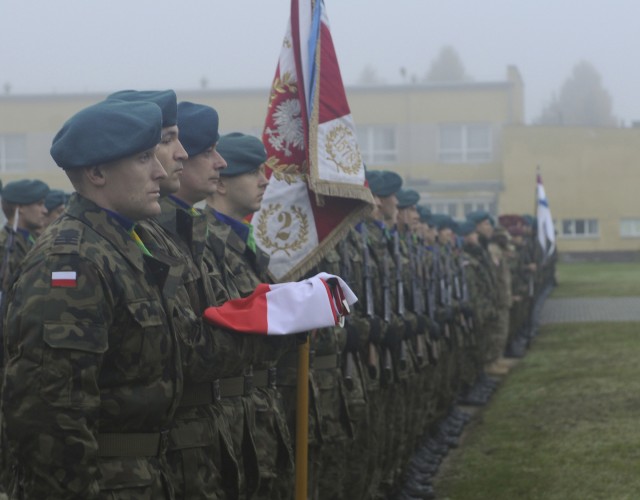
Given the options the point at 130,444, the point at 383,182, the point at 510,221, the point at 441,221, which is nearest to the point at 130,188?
the point at 130,444

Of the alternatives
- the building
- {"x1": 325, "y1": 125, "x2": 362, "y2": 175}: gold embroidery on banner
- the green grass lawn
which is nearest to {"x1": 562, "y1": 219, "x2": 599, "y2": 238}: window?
the building

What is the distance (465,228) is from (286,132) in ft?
30.0

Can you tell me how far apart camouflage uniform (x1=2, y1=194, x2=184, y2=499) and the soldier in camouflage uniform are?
0.41 metres

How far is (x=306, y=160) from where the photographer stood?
5688 mm

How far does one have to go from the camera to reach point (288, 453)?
4375 mm

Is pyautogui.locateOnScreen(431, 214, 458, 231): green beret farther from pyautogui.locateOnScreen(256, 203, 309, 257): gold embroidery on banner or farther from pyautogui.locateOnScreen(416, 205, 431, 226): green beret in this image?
pyautogui.locateOnScreen(256, 203, 309, 257): gold embroidery on banner

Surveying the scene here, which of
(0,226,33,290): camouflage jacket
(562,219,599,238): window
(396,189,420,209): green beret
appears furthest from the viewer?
(562,219,599,238): window

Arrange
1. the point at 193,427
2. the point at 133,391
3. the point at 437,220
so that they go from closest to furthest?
the point at 133,391 < the point at 193,427 < the point at 437,220

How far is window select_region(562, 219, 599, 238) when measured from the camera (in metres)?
48.2

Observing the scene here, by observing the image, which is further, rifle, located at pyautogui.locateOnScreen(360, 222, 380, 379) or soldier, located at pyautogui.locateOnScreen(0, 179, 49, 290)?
soldier, located at pyautogui.locateOnScreen(0, 179, 49, 290)

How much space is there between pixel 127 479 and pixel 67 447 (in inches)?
9.3

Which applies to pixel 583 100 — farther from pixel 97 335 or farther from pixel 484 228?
pixel 97 335

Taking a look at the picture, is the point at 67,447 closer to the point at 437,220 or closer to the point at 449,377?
the point at 449,377

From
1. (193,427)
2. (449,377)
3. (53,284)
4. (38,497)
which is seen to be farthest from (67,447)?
(449,377)
